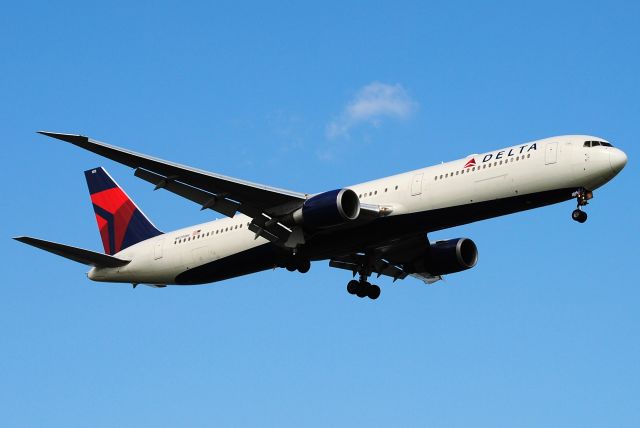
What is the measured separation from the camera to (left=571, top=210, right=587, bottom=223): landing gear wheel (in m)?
35.9

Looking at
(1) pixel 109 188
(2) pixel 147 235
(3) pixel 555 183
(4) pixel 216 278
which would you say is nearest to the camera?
(3) pixel 555 183

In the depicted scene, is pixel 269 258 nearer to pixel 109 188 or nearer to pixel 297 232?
pixel 297 232

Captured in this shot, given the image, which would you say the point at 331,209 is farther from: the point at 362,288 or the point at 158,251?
the point at 158,251

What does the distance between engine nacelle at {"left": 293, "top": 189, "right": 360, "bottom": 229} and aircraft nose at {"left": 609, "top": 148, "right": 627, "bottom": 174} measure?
8.71 metres

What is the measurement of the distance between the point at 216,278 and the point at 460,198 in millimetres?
11203

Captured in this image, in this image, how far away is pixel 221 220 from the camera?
4316 cm

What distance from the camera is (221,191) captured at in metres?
38.5

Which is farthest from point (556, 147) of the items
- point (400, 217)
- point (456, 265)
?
point (456, 265)

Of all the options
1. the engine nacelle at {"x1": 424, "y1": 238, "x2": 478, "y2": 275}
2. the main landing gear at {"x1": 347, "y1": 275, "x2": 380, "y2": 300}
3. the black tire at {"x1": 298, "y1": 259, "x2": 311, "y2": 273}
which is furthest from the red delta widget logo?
the main landing gear at {"x1": 347, "y1": 275, "x2": 380, "y2": 300}

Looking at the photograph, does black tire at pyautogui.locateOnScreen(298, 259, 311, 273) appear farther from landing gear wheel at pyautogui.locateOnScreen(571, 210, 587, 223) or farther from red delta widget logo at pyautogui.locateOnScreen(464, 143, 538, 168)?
landing gear wheel at pyautogui.locateOnScreen(571, 210, 587, 223)

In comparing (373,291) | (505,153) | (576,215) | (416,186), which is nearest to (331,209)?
(416,186)

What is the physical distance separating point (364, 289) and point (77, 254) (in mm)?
12031

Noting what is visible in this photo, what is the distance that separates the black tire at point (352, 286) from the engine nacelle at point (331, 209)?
7712 mm

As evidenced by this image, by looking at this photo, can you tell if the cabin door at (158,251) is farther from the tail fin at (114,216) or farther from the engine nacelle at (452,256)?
the engine nacelle at (452,256)
